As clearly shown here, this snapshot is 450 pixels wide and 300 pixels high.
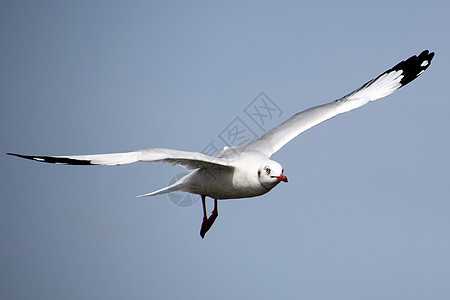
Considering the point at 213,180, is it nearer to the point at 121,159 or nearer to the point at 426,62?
the point at 121,159

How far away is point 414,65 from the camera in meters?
13.1

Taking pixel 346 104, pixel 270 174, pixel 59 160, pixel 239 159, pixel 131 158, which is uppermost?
pixel 59 160

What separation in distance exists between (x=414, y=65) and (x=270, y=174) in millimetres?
5535

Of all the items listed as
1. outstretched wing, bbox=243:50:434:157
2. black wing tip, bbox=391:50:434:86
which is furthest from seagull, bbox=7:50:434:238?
black wing tip, bbox=391:50:434:86

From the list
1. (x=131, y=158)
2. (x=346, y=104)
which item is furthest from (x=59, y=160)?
(x=346, y=104)

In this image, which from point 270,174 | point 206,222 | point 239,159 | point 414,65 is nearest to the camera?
point 270,174

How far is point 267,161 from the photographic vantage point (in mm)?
9055

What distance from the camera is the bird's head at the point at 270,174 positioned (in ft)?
28.8

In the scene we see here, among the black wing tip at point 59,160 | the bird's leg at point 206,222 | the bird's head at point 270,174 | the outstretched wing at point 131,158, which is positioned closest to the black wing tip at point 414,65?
the bird's leg at point 206,222

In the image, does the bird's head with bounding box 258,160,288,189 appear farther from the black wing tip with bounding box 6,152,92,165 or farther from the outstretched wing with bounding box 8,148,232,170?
the black wing tip with bounding box 6,152,92,165

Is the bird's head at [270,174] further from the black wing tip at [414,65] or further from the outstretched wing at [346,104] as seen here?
the black wing tip at [414,65]

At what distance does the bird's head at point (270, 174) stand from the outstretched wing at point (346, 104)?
1.23 meters

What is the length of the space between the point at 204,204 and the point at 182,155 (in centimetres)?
210

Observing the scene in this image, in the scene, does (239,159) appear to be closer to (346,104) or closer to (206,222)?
(206,222)
